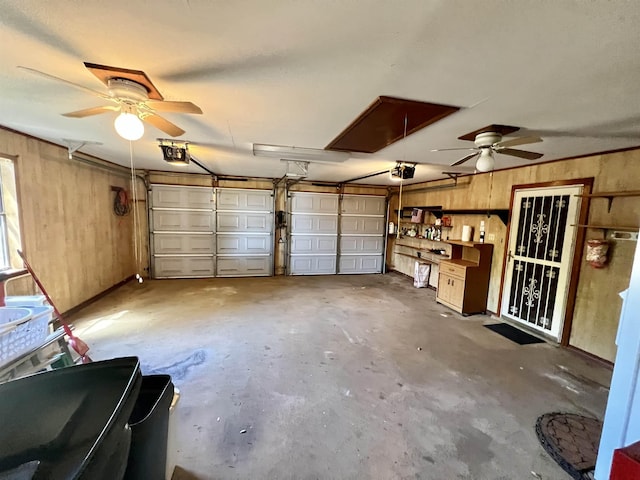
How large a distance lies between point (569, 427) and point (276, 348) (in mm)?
2607

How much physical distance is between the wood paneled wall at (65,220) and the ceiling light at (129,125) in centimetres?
214

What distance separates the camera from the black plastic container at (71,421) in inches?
28.7

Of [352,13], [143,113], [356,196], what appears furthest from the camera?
[356,196]

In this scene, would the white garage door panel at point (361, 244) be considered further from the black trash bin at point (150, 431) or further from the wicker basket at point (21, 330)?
the black trash bin at point (150, 431)

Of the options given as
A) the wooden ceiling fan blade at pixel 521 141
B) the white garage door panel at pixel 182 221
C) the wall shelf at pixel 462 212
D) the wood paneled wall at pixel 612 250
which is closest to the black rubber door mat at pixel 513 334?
the wood paneled wall at pixel 612 250

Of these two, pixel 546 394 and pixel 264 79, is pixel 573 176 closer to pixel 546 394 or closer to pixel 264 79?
pixel 546 394

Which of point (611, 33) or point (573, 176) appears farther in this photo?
point (573, 176)

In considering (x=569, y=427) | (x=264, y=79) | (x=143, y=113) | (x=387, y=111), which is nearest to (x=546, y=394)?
(x=569, y=427)

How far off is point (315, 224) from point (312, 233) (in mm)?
242

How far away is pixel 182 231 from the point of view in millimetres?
6164

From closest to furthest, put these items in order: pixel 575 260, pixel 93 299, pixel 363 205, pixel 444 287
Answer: pixel 575 260, pixel 93 299, pixel 444 287, pixel 363 205

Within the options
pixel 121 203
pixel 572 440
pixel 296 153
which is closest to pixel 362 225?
pixel 296 153

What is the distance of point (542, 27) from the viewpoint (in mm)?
1112

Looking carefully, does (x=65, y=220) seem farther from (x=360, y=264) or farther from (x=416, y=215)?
(x=416, y=215)
